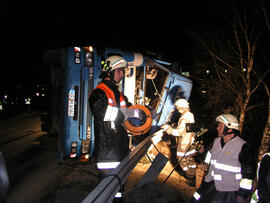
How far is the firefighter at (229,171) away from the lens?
224 cm

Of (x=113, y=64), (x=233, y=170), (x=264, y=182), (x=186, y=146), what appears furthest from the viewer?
(x=186, y=146)

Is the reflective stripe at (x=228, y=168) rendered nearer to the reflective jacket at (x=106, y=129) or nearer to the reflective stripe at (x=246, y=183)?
the reflective stripe at (x=246, y=183)

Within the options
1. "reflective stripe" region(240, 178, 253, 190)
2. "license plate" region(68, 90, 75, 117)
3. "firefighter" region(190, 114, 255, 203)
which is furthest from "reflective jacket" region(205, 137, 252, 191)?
"license plate" region(68, 90, 75, 117)

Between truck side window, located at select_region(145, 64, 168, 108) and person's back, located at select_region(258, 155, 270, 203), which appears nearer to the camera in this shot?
person's back, located at select_region(258, 155, 270, 203)

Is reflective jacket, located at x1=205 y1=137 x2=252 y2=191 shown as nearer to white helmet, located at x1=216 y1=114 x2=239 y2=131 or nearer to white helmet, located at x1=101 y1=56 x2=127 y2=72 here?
white helmet, located at x1=216 y1=114 x2=239 y2=131

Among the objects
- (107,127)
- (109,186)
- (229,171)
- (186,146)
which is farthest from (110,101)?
(186,146)

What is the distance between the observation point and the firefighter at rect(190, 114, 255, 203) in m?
2.24

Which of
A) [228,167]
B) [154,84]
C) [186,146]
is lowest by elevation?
[186,146]

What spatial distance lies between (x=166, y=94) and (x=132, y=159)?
3.37 m

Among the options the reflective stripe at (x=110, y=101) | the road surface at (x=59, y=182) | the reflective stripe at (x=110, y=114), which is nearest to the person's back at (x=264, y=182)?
the road surface at (x=59, y=182)

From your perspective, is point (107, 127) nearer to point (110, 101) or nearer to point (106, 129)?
point (106, 129)

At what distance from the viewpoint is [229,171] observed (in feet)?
7.68

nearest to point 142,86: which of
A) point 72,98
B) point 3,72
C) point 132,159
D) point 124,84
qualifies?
point 124,84

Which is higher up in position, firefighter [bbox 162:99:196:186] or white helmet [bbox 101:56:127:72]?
white helmet [bbox 101:56:127:72]
